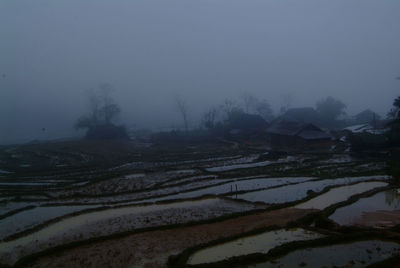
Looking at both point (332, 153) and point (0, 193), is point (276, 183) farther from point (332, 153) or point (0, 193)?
point (0, 193)

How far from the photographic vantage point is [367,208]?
14391 mm

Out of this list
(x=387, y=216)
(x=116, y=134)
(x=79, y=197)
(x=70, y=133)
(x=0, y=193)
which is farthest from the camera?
(x=70, y=133)

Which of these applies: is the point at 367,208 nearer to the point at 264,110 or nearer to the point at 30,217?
the point at 30,217

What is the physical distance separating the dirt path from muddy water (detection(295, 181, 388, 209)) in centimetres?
145

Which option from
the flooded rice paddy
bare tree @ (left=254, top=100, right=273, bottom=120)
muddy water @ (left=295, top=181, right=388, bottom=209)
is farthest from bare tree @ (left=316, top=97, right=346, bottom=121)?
muddy water @ (left=295, top=181, right=388, bottom=209)

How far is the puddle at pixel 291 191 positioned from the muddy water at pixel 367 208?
9.48 ft

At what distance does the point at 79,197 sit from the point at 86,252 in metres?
8.70

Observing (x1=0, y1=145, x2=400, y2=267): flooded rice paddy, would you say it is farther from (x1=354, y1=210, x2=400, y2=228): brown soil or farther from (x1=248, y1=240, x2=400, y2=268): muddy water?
(x1=354, y1=210, x2=400, y2=228): brown soil

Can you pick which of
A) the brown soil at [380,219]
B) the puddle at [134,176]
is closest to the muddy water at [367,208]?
the brown soil at [380,219]

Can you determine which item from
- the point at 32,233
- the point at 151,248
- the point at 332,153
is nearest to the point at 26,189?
the point at 32,233

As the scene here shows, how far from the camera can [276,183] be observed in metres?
20.8

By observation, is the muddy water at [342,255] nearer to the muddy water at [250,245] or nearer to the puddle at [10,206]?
the muddy water at [250,245]

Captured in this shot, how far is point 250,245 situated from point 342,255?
9.68 ft

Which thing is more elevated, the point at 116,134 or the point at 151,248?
the point at 116,134
